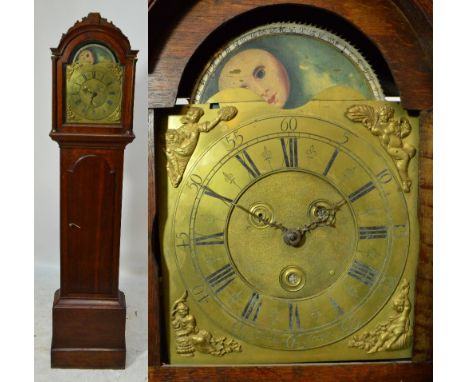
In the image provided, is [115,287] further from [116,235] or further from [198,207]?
Answer: [198,207]

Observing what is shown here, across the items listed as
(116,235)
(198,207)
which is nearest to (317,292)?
(198,207)

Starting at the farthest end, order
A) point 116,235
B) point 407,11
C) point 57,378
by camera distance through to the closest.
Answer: point 116,235 → point 57,378 → point 407,11

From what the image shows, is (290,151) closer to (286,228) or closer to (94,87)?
(286,228)

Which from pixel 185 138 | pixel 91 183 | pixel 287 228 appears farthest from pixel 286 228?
pixel 91 183

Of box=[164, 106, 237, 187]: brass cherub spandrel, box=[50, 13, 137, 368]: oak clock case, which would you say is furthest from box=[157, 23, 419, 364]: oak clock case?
box=[50, 13, 137, 368]: oak clock case

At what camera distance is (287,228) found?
4.84 feet

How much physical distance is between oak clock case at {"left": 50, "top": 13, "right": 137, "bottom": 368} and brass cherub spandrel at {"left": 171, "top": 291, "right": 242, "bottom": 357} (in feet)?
1.04

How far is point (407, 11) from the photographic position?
4.80ft

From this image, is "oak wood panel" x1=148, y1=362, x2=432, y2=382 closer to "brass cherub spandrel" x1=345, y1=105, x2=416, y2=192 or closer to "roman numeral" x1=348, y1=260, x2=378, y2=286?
"roman numeral" x1=348, y1=260, x2=378, y2=286

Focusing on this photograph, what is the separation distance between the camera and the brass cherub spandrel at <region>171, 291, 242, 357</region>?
4.83ft

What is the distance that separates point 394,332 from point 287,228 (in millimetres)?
391

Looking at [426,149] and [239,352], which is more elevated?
[426,149]

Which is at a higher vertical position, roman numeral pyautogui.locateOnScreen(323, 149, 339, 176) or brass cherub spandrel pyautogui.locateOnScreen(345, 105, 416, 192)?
brass cherub spandrel pyautogui.locateOnScreen(345, 105, 416, 192)

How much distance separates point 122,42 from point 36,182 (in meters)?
0.49
